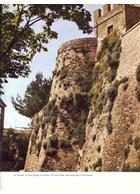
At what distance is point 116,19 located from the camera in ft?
39.4

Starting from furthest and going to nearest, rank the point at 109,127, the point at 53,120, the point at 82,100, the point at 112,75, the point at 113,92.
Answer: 1. the point at 53,120
2. the point at 82,100
3. the point at 112,75
4. the point at 113,92
5. the point at 109,127

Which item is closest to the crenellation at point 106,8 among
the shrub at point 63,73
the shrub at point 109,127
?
the shrub at point 63,73

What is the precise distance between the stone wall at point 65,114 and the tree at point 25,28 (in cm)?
471

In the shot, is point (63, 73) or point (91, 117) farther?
point (63, 73)

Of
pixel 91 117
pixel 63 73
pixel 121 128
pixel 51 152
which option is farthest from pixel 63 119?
pixel 121 128

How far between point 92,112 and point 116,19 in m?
3.29

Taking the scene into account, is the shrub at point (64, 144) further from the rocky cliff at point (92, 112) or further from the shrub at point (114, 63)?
the shrub at point (114, 63)

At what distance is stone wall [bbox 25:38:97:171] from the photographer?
1134 cm

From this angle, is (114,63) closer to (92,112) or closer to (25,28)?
(92,112)

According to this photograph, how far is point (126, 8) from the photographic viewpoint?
11.3 meters

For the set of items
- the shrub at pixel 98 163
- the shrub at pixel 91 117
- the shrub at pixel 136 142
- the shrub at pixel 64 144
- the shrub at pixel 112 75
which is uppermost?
the shrub at pixel 112 75

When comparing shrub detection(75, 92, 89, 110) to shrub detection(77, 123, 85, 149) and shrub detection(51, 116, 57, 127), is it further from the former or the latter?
shrub detection(51, 116, 57, 127)

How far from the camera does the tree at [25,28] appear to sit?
20.2 ft
